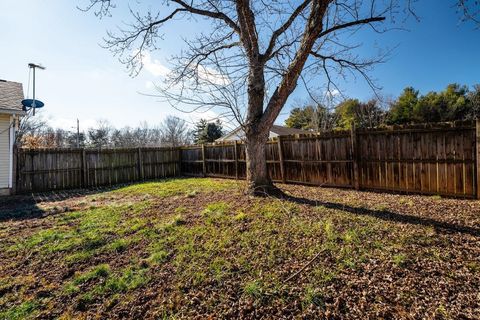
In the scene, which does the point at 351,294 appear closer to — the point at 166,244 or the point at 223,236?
the point at 223,236

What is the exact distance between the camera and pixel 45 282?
7.70 feet

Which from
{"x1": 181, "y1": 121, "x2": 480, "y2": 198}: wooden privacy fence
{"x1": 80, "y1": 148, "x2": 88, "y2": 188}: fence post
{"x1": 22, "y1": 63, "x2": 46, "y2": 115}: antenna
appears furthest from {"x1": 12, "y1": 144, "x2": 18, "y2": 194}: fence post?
{"x1": 181, "y1": 121, "x2": 480, "y2": 198}: wooden privacy fence

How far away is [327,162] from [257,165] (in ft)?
8.80

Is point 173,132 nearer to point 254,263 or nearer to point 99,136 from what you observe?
point 99,136

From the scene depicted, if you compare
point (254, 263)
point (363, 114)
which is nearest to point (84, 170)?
point (254, 263)

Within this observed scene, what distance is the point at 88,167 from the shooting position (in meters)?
9.36

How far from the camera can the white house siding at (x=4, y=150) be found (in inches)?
287

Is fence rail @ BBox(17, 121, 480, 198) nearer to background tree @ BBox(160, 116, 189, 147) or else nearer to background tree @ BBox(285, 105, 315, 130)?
background tree @ BBox(285, 105, 315, 130)

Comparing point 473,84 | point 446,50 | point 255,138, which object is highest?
point 473,84

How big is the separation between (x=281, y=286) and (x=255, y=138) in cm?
330

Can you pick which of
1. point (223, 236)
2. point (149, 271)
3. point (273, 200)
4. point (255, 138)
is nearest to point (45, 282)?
point (149, 271)

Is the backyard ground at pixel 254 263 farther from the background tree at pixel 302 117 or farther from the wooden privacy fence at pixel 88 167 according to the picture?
the background tree at pixel 302 117

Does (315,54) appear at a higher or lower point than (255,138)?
higher

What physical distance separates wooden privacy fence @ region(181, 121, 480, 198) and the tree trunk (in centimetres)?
247
